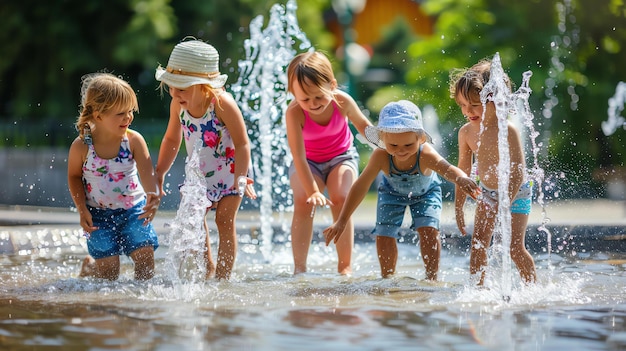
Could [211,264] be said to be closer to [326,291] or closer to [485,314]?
[326,291]

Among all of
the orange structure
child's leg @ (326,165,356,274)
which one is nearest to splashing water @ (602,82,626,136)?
child's leg @ (326,165,356,274)

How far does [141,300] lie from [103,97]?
1.20 metres

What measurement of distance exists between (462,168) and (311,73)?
35.8 inches

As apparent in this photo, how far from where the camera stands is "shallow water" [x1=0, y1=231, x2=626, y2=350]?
3525 millimetres

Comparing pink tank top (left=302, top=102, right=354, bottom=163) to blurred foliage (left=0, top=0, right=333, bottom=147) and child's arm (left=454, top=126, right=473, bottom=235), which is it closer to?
child's arm (left=454, top=126, right=473, bottom=235)

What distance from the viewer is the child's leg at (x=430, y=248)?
5.36 metres

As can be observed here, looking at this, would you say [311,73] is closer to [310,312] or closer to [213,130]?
[213,130]

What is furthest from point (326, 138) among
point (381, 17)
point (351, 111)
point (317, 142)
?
point (381, 17)

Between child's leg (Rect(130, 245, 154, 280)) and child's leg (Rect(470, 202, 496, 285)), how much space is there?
163cm

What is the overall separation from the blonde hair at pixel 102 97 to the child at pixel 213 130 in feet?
0.63

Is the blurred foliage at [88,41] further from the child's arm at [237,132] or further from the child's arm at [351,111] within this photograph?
the child's arm at [237,132]

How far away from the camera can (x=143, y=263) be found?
5.30 metres

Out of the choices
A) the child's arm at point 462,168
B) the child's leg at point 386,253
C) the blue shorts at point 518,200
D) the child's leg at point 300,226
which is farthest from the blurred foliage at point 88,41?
the blue shorts at point 518,200

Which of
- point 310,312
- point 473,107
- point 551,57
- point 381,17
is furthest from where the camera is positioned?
point 381,17
